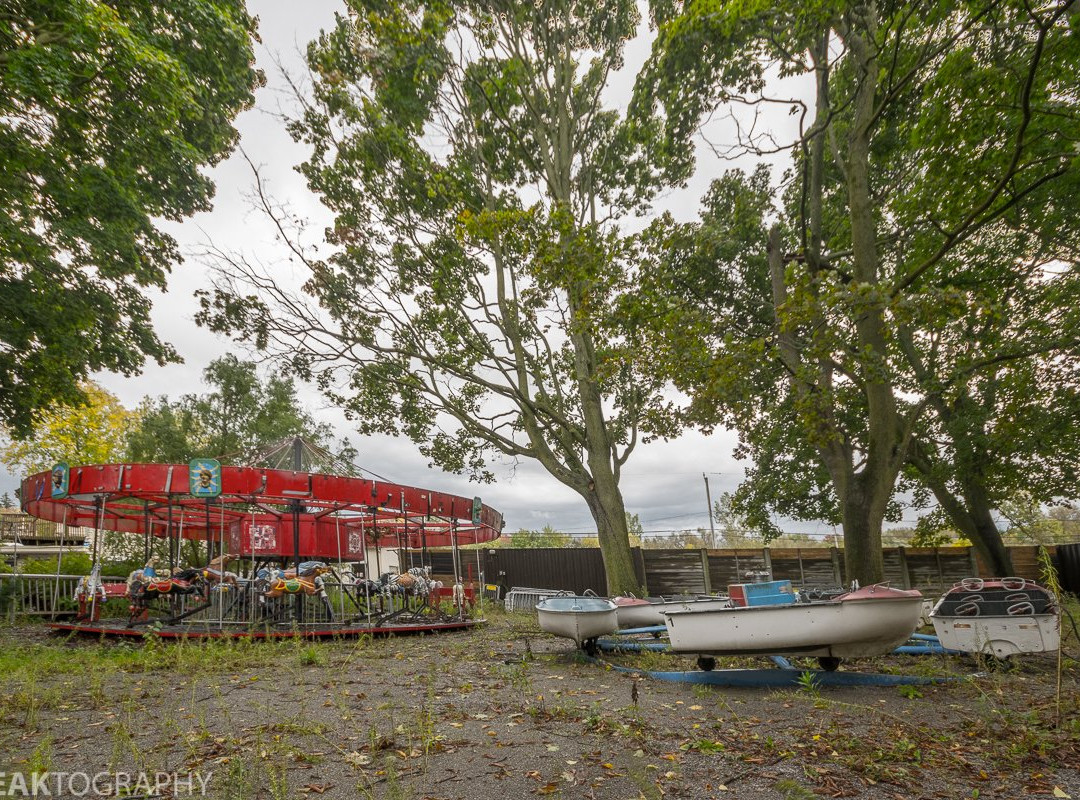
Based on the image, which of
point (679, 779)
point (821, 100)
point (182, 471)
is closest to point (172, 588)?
point (182, 471)

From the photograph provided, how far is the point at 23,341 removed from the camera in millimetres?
12766

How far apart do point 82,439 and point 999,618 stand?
116ft

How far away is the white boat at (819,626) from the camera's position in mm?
6281

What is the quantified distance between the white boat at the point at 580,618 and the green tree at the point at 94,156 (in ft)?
34.2

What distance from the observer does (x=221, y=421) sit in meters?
23.2

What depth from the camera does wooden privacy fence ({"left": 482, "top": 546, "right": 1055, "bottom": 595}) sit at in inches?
842

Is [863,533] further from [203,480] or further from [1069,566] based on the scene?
[1069,566]

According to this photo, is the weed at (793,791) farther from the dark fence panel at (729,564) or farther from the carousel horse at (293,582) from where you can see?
the dark fence panel at (729,564)

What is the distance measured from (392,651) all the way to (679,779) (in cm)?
706

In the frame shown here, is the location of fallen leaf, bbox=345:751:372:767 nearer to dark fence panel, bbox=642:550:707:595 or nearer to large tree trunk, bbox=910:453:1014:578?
large tree trunk, bbox=910:453:1014:578

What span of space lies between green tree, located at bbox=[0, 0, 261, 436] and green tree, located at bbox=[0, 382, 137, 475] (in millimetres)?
15820

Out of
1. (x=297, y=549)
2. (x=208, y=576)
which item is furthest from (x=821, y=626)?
(x=208, y=576)

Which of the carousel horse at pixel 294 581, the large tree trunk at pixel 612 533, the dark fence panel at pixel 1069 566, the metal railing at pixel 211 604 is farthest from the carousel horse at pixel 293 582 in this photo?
the dark fence panel at pixel 1069 566

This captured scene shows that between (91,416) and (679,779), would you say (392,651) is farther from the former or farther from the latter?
(91,416)
